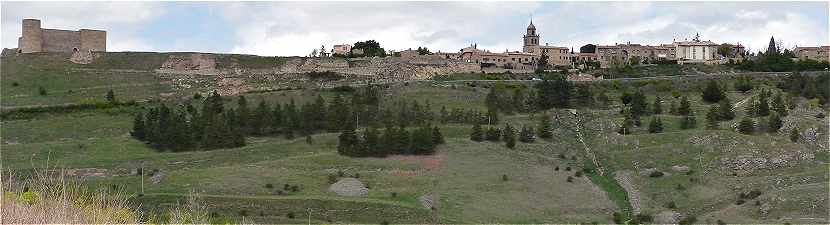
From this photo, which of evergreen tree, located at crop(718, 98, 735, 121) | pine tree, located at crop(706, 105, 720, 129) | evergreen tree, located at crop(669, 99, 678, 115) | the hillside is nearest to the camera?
the hillside

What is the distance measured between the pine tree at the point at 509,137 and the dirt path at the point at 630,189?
6143mm

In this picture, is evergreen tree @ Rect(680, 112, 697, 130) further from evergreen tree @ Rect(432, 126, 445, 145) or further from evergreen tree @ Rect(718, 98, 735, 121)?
evergreen tree @ Rect(432, 126, 445, 145)

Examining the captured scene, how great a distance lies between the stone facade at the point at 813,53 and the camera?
95481mm

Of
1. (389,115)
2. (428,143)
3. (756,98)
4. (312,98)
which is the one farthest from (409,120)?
(756,98)

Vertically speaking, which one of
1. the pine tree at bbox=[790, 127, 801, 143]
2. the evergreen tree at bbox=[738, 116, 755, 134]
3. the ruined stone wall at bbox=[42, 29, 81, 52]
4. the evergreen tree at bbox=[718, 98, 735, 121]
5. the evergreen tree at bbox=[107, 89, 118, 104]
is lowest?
the pine tree at bbox=[790, 127, 801, 143]

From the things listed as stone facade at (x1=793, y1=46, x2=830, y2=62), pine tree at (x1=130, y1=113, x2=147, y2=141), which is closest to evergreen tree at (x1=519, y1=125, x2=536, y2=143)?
pine tree at (x1=130, y1=113, x2=147, y2=141)

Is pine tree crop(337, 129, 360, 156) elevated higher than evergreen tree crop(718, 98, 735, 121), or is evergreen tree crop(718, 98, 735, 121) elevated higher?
evergreen tree crop(718, 98, 735, 121)

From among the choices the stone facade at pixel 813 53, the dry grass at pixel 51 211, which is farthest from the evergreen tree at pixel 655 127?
the dry grass at pixel 51 211

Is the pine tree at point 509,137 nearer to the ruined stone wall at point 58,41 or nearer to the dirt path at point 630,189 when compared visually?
the dirt path at point 630,189

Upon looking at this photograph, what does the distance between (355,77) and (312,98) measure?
1212 centimetres

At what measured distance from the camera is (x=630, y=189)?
47.8 metres

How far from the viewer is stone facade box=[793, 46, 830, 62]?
95481 mm

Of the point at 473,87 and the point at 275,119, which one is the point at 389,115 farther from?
the point at 473,87

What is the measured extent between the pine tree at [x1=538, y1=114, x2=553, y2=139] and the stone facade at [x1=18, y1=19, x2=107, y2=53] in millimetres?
42294
